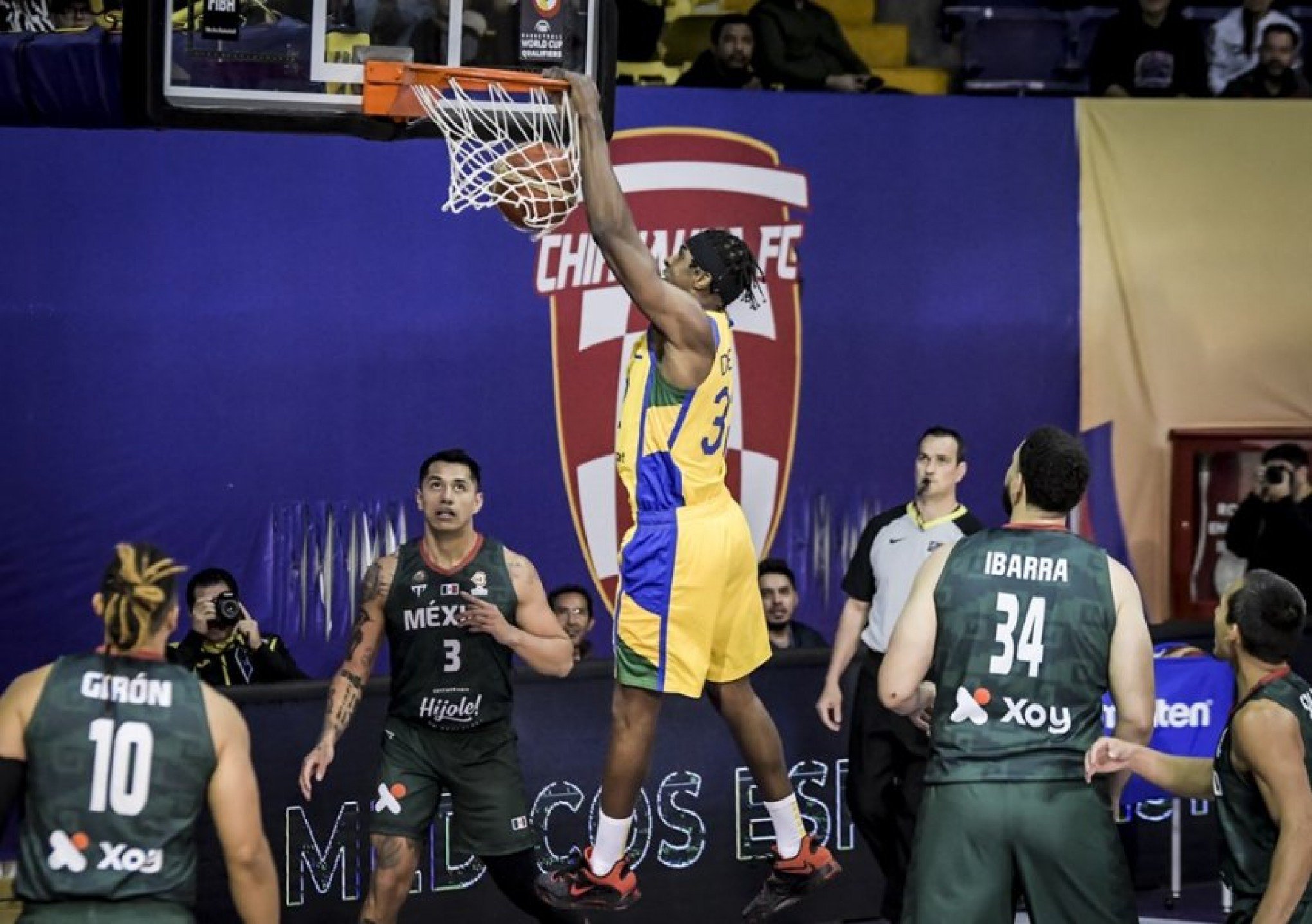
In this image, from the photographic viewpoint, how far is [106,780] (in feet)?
17.9

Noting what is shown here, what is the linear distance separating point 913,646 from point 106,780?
2.20 m

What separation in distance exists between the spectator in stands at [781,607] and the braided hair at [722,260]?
3.24 m

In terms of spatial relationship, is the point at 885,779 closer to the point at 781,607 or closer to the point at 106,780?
the point at 781,607

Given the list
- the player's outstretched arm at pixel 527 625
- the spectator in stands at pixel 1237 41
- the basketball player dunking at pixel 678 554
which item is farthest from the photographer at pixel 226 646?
the spectator in stands at pixel 1237 41

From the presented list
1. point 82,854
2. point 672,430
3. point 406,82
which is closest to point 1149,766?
point 672,430

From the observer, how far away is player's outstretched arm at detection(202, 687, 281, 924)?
5.54 m

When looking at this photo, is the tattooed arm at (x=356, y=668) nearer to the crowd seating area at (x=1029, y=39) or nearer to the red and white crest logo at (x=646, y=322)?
the red and white crest logo at (x=646, y=322)

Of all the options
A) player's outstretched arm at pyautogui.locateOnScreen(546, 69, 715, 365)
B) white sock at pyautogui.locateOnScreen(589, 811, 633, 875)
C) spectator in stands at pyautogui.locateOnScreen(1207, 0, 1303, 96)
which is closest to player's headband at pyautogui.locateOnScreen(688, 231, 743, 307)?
player's outstretched arm at pyautogui.locateOnScreen(546, 69, 715, 365)

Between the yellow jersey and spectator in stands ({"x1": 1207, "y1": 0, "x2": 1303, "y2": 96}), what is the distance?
7.05 m

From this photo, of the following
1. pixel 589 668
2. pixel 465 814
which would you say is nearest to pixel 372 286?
pixel 589 668

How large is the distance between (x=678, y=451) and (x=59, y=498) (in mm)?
4447

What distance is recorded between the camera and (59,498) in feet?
33.8

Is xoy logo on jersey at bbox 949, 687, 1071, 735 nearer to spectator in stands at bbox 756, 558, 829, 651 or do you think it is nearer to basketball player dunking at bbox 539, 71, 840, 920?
basketball player dunking at bbox 539, 71, 840, 920

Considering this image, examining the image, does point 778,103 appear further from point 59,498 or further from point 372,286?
point 59,498
